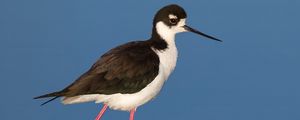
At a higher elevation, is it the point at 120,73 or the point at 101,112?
the point at 120,73

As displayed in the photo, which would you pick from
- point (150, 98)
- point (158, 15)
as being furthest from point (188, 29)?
point (150, 98)

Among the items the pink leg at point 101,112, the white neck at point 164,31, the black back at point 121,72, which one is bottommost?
the pink leg at point 101,112

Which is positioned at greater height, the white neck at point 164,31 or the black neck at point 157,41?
the white neck at point 164,31

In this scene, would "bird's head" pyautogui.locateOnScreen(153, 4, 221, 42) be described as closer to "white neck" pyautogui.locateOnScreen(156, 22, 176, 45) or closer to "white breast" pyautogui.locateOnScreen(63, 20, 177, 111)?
"white neck" pyautogui.locateOnScreen(156, 22, 176, 45)

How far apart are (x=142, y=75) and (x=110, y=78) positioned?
328 millimetres

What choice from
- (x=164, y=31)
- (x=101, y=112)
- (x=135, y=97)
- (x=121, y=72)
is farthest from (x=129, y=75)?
(x=164, y=31)

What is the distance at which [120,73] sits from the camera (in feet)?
25.3

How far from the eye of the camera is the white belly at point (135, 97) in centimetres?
771

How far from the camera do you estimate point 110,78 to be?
7652 mm

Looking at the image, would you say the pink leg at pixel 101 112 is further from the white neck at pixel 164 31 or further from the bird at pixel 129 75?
the white neck at pixel 164 31

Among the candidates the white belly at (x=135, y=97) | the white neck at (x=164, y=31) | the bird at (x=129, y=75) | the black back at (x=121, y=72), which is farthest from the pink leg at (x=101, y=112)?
the white neck at (x=164, y=31)

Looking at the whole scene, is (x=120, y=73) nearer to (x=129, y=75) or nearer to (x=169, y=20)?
(x=129, y=75)

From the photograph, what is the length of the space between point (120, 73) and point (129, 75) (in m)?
0.09

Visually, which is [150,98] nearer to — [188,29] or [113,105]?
[113,105]
